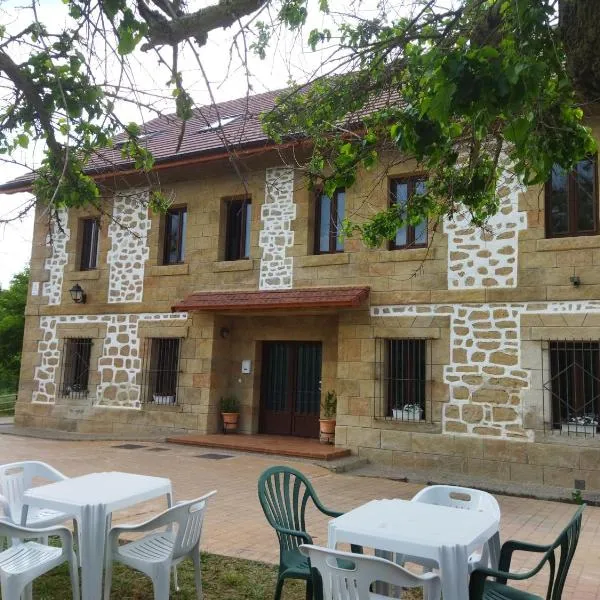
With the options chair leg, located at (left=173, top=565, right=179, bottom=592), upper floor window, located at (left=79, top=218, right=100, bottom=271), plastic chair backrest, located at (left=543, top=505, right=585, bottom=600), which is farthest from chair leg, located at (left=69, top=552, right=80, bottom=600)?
upper floor window, located at (left=79, top=218, right=100, bottom=271)

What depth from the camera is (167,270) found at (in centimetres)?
1173

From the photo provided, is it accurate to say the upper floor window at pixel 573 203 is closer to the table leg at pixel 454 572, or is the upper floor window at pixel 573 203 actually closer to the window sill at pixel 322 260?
the window sill at pixel 322 260

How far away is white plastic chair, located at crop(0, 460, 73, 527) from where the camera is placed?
4012 mm

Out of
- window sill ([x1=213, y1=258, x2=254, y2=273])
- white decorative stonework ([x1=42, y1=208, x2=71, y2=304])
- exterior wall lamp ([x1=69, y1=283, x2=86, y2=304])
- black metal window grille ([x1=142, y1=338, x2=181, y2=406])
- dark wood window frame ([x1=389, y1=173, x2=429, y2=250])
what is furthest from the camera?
white decorative stonework ([x1=42, y1=208, x2=71, y2=304])

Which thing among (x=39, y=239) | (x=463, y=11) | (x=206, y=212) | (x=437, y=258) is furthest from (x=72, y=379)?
(x=463, y=11)

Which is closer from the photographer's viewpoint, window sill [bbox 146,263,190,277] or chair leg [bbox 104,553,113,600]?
chair leg [bbox 104,553,113,600]

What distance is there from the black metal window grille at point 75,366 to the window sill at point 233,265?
3.44 meters

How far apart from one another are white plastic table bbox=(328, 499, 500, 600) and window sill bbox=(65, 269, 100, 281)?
10.4m

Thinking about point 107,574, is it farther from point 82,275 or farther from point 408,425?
point 82,275

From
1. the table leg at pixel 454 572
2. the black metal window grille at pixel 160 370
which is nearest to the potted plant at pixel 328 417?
the black metal window grille at pixel 160 370

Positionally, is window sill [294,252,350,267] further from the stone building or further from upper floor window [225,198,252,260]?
upper floor window [225,198,252,260]

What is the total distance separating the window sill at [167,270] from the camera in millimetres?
11547

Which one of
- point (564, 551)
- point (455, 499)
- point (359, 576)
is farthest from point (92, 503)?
point (564, 551)

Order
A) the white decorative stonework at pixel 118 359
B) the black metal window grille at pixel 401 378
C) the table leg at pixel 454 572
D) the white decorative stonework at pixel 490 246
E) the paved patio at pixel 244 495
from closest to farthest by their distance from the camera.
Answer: the table leg at pixel 454 572 < the paved patio at pixel 244 495 < the white decorative stonework at pixel 490 246 < the black metal window grille at pixel 401 378 < the white decorative stonework at pixel 118 359
